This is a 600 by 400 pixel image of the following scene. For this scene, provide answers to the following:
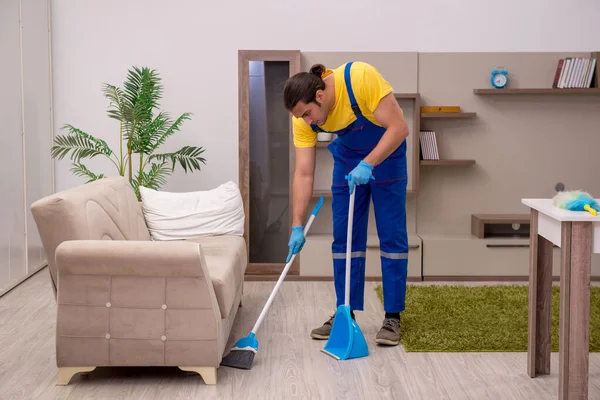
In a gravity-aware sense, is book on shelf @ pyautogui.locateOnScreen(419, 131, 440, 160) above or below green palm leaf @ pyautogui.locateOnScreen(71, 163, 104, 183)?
above

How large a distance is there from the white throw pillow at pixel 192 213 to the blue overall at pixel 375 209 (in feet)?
2.71

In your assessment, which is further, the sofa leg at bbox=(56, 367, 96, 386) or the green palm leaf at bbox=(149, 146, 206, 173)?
the green palm leaf at bbox=(149, 146, 206, 173)

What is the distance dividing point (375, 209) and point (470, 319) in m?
0.83

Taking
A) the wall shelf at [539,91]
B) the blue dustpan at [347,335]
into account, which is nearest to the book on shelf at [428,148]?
the wall shelf at [539,91]

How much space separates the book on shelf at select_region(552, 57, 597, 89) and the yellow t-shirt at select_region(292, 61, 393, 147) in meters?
2.27

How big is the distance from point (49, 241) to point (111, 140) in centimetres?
262

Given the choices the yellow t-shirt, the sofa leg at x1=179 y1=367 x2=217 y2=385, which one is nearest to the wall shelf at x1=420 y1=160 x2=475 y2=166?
the yellow t-shirt

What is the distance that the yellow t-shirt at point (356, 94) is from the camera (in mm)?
3191

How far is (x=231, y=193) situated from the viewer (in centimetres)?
424

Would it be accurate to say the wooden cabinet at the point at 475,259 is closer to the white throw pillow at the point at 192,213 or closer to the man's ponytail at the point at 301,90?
the white throw pillow at the point at 192,213

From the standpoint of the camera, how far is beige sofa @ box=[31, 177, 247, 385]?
276 centimetres

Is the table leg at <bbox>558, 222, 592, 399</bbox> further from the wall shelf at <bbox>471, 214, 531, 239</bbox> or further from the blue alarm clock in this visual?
the blue alarm clock

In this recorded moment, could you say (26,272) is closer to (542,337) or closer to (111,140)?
(111,140)

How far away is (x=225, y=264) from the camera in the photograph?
3320mm
